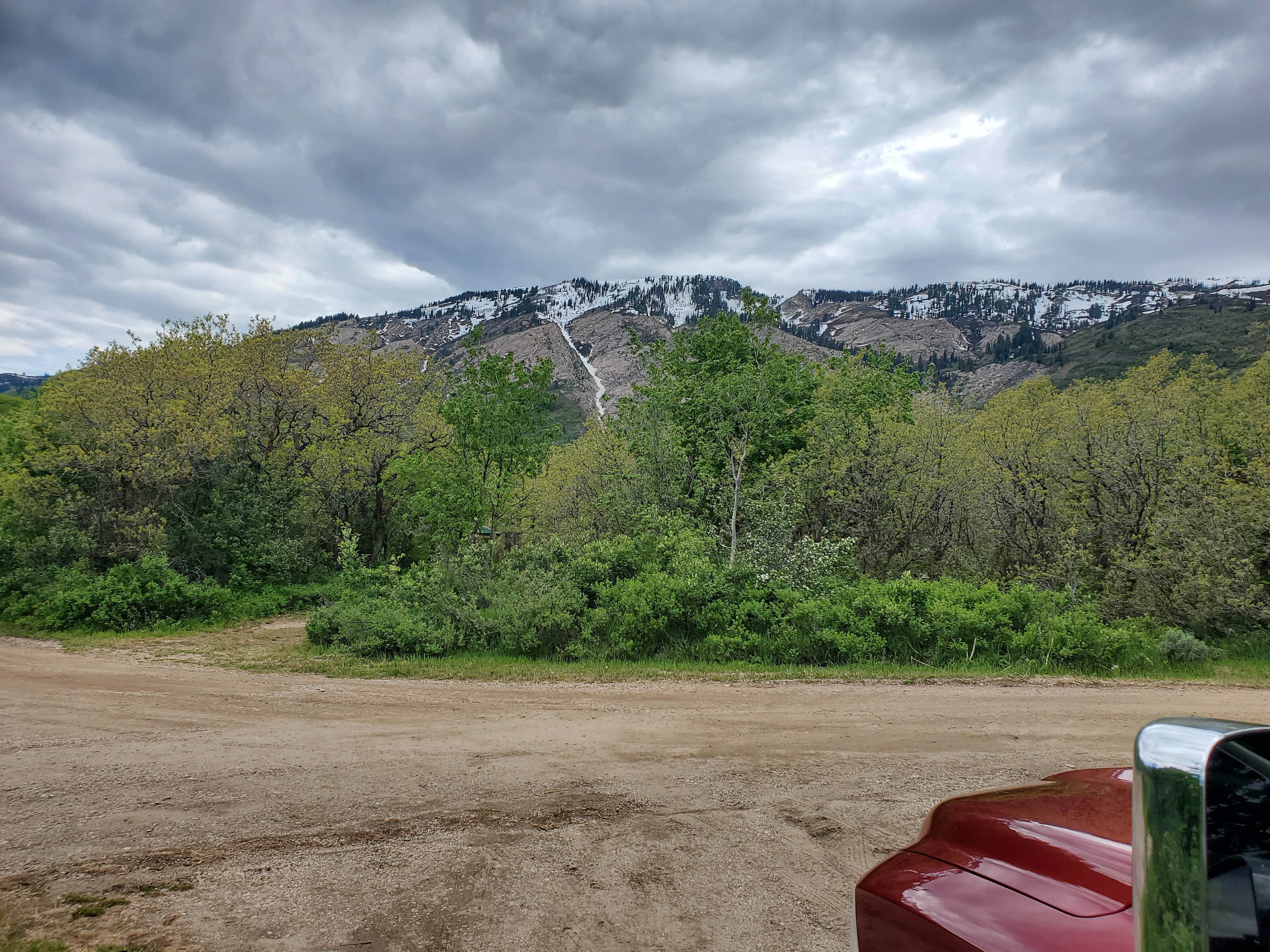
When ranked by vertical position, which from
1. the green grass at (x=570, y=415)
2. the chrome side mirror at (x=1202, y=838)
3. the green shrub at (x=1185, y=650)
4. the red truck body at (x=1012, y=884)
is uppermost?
the green grass at (x=570, y=415)

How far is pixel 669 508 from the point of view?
16031 millimetres

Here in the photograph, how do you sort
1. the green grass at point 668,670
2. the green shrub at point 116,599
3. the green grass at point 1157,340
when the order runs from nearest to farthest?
1. the green grass at point 668,670
2. the green shrub at point 116,599
3. the green grass at point 1157,340

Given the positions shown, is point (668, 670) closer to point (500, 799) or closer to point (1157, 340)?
point (500, 799)

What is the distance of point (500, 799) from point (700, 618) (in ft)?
22.7

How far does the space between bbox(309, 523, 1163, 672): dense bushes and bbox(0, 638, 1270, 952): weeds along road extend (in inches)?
60.6

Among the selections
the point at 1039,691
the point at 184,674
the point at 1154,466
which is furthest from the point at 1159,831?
the point at 1154,466

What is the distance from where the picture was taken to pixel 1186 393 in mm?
18266

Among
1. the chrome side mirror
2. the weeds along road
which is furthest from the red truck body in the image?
the weeds along road

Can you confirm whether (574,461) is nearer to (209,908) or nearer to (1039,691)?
(1039,691)

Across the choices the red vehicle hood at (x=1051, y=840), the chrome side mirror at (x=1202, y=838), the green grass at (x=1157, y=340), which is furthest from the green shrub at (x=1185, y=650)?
the green grass at (x=1157, y=340)

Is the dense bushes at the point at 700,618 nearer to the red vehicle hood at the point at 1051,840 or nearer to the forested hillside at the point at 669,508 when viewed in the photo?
the forested hillside at the point at 669,508

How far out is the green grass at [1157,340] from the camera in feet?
442

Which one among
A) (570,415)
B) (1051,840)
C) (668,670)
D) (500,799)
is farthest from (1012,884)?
(570,415)

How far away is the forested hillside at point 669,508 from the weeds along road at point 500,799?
2320mm
